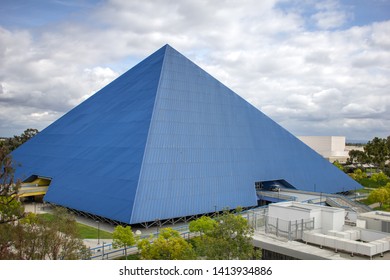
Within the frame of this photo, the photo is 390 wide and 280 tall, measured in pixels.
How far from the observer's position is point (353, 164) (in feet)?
328

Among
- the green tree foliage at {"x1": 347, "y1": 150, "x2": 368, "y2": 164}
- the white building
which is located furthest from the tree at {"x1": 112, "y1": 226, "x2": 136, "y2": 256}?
the white building

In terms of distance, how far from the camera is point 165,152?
3519 centimetres

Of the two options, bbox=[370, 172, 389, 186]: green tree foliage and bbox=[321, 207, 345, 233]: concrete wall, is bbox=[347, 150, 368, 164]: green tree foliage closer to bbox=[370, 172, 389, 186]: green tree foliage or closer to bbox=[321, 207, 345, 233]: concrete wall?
bbox=[370, 172, 389, 186]: green tree foliage

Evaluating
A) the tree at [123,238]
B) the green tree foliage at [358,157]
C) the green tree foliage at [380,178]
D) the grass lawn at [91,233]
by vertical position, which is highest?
the green tree foliage at [358,157]

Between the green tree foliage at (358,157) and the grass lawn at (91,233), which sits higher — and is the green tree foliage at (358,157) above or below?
above

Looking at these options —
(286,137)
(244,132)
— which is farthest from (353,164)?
(244,132)

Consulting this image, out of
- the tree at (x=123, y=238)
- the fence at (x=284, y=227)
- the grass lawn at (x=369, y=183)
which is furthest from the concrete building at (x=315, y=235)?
the grass lawn at (x=369, y=183)

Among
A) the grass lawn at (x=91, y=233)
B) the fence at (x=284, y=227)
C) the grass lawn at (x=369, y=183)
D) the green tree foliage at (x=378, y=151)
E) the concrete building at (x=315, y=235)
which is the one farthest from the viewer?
the green tree foliage at (x=378, y=151)

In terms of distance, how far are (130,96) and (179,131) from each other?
8505 mm

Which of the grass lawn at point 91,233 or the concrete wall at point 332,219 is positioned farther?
the grass lawn at point 91,233

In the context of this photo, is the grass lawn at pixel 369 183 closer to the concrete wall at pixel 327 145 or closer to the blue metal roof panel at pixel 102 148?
the concrete wall at pixel 327 145

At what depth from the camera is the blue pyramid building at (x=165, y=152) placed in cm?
3325

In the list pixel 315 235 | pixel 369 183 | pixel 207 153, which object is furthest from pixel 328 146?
pixel 315 235

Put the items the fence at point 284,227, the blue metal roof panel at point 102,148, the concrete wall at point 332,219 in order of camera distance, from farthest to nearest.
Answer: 1. the blue metal roof panel at point 102,148
2. the concrete wall at point 332,219
3. the fence at point 284,227
